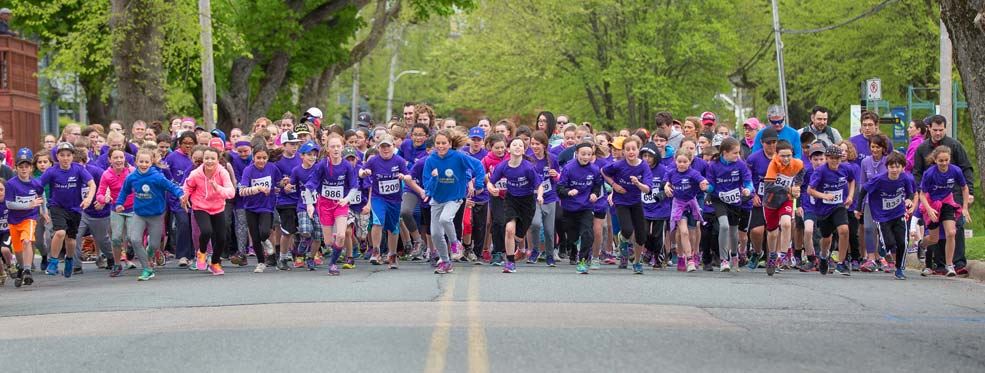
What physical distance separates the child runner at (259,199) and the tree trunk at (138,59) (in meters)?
11.7

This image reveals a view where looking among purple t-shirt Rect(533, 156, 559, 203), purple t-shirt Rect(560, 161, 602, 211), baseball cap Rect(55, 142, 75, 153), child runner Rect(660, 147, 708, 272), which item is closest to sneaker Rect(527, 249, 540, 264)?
purple t-shirt Rect(533, 156, 559, 203)

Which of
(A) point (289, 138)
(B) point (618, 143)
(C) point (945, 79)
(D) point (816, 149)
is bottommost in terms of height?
(D) point (816, 149)

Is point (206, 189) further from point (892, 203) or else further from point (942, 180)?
point (942, 180)

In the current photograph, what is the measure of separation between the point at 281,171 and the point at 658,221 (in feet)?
14.9

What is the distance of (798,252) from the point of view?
18.6m

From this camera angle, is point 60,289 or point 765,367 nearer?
point 765,367

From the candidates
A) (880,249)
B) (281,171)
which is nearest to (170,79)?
(281,171)

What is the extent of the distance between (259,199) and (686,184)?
196 inches

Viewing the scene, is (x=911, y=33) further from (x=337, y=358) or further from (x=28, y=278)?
(x=337, y=358)

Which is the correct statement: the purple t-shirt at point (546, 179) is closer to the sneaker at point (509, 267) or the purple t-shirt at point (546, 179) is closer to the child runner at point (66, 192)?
the sneaker at point (509, 267)

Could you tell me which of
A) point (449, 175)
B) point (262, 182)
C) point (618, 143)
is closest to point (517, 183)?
point (449, 175)

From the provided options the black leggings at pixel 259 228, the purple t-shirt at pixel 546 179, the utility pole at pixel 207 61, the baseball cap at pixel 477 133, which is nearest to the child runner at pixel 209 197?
the black leggings at pixel 259 228

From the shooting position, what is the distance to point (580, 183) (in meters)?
17.7

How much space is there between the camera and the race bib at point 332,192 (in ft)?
56.9
